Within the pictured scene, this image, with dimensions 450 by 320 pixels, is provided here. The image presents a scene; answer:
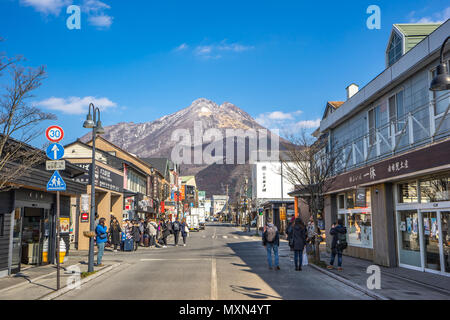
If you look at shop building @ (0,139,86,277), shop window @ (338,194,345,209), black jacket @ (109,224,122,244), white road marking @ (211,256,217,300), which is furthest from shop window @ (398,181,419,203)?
black jacket @ (109,224,122,244)

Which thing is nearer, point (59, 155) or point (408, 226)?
point (59, 155)

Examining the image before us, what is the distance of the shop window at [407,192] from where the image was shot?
552 inches

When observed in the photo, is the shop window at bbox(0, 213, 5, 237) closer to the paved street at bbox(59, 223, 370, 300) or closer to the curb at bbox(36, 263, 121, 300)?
the curb at bbox(36, 263, 121, 300)

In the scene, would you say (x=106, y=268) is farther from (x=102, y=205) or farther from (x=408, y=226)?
(x=102, y=205)

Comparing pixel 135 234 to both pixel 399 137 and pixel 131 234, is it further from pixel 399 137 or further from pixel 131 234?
pixel 399 137

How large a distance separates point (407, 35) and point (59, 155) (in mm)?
15169

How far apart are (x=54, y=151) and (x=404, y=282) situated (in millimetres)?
10223

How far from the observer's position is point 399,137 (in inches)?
554

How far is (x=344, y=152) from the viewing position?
2056 centimetres

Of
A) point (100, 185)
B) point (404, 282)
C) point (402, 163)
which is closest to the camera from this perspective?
point (404, 282)

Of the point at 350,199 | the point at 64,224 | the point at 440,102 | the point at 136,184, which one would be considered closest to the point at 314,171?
the point at 350,199

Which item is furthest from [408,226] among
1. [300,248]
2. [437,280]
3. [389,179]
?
[300,248]

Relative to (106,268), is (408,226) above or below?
above
